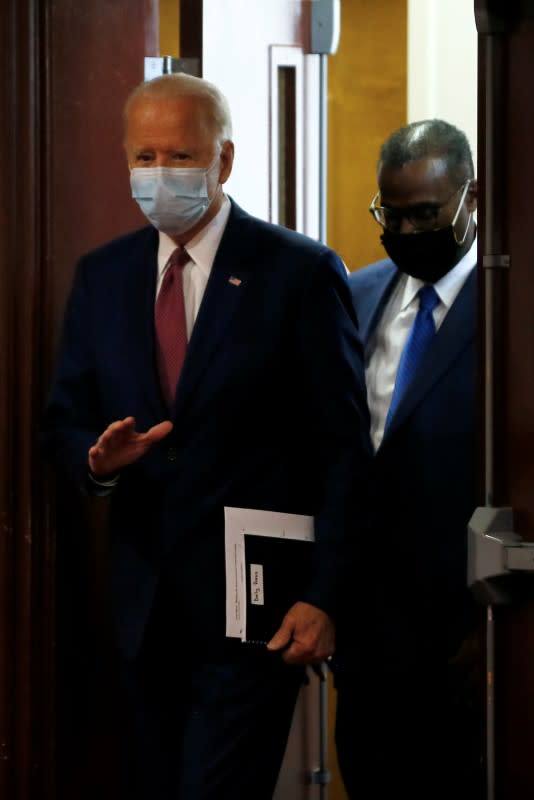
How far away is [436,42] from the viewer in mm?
4430

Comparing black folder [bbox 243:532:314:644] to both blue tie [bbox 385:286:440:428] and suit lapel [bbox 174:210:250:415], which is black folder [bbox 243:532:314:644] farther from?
blue tie [bbox 385:286:440:428]

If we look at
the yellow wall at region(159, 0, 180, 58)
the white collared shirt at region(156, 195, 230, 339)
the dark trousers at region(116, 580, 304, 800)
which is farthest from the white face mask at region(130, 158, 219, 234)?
the yellow wall at region(159, 0, 180, 58)

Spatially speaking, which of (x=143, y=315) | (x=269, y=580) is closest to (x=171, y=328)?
(x=143, y=315)

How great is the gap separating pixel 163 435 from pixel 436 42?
8.50 feet

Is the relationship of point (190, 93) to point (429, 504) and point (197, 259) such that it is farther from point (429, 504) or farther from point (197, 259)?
point (429, 504)

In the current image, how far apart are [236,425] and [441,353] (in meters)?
0.44

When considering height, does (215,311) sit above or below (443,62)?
below

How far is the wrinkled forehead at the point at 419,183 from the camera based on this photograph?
2.68 metres

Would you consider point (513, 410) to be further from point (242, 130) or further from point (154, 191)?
point (242, 130)

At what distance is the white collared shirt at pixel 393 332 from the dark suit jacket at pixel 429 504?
0.06 meters

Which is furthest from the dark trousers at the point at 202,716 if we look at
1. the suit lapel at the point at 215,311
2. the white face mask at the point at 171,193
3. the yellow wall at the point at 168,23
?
the yellow wall at the point at 168,23

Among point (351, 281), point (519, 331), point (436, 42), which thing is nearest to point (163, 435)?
point (519, 331)

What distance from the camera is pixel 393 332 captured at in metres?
2.75

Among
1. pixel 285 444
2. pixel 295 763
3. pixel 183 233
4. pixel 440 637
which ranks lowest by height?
pixel 295 763
